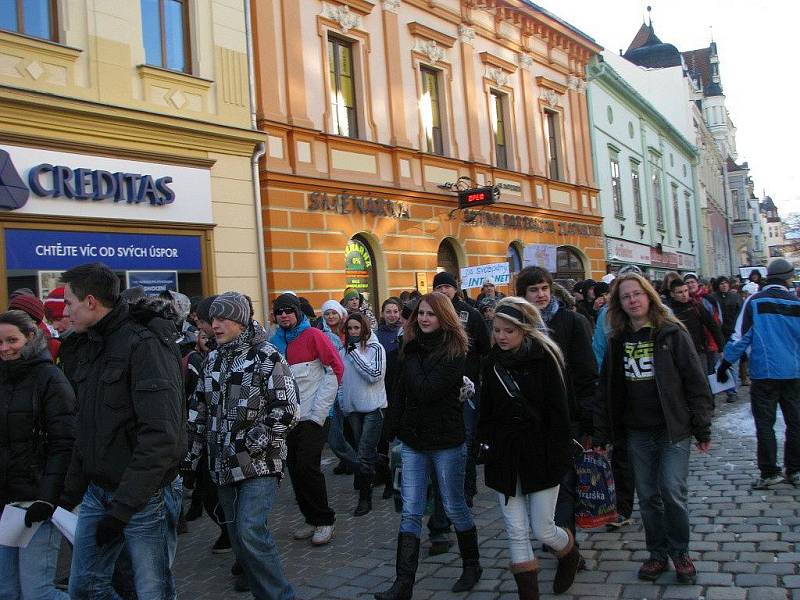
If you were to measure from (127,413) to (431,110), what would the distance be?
14.9 metres

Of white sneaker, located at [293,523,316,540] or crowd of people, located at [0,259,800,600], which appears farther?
white sneaker, located at [293,523,316,540]

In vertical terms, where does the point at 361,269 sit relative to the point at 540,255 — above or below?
below

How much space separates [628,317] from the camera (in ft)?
15.6

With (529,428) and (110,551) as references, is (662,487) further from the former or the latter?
(110,551)

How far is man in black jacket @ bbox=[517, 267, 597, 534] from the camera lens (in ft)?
15.9

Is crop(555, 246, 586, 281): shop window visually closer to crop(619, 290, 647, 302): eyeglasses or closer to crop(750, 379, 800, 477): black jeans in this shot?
crop(750, 379, 800, 477): black jeans

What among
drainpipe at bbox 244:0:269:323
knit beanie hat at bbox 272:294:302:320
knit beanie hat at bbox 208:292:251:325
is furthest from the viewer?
drainpipe at bbox 244:0:269:323

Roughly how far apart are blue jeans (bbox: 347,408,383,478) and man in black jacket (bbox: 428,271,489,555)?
1.01m

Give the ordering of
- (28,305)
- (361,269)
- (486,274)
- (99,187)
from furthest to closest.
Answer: (361,269), (486,274), (99,187), (28,305)

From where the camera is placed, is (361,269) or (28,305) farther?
(361,269)

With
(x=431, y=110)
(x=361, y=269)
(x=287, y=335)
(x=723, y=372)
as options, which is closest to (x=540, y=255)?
(x=431, y=110)

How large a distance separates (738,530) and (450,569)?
2055 mm

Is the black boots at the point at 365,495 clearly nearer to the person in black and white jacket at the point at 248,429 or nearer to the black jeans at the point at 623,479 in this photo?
the black jeans at the point at 623,479

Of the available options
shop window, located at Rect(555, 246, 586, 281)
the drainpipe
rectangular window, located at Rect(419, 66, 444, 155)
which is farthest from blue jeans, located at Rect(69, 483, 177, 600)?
shop window, located at Rect(555, 246, 586, 281)
